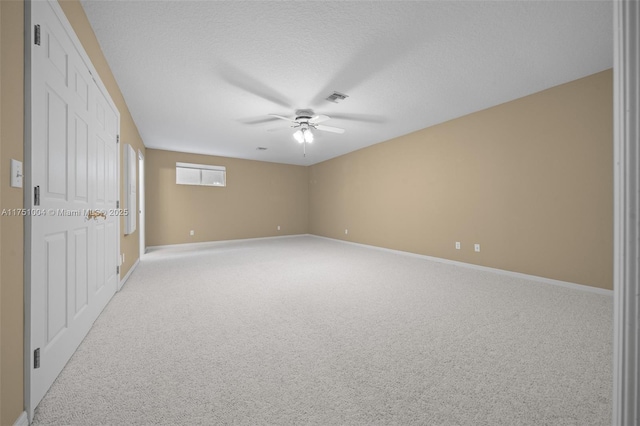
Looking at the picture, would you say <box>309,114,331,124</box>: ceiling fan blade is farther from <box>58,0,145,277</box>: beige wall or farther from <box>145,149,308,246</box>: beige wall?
<box>145,149,308,246</box>: beige wall

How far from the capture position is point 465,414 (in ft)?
4.01

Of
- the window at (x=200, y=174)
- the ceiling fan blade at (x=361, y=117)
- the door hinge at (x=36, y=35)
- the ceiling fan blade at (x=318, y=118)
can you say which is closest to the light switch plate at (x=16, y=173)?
the door hinge at (x=36, y=35)

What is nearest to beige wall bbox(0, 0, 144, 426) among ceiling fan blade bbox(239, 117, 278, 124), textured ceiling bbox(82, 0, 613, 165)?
textured ceiling bbox(82, 0, 613, 165)

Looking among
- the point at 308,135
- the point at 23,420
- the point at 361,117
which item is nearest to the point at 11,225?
the point at 23,420

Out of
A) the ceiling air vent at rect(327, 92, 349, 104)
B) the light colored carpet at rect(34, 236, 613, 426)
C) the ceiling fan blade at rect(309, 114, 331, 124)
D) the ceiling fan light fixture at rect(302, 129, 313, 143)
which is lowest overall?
the light colored carpet at rect(34, 236, 613, 426)

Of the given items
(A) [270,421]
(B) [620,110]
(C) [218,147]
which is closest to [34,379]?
(A) [270,421]

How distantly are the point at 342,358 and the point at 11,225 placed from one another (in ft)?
6.02

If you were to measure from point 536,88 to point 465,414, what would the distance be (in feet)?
12.9

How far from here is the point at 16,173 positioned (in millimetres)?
1144

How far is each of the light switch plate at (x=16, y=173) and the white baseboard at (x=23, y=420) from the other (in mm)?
1019

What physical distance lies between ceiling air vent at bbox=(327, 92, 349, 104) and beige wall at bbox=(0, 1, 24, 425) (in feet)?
9.16

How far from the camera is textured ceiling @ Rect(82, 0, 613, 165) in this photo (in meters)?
2.00

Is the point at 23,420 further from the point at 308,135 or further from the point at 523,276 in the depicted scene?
the point at 523,276

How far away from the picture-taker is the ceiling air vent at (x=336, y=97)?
3.39 meters
